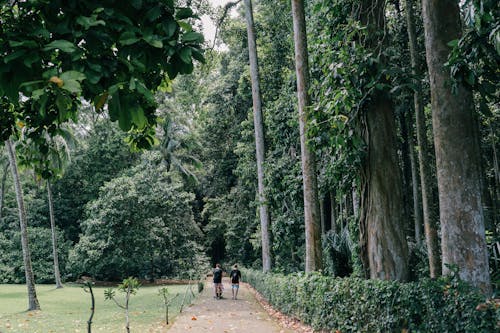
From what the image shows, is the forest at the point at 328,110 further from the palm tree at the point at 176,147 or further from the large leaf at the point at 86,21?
the palm tree at the point at 176,147

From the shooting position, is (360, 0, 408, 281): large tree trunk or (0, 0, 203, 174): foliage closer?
(0, 0, 203, 174): foliage

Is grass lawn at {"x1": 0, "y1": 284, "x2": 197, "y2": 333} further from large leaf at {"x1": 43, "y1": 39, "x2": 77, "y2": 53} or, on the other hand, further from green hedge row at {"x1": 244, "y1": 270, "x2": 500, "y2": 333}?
large leaf at {"x1": 43, "y1": 39, "x2": 77, "y2": 53}

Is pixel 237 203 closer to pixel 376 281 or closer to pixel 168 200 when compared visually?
pixel 168 200

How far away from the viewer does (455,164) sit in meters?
5.87

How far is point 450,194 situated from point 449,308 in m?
1.58

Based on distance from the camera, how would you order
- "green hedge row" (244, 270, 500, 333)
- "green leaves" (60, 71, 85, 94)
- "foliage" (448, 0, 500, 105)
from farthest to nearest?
"green hedge row" (244, 270, 500, 333), "foliage" (448, 0, 500, 105), "green leaves" (60, 71, 85, 94)

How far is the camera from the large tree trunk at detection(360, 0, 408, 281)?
805cm

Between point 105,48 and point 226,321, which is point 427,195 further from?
point 105,48

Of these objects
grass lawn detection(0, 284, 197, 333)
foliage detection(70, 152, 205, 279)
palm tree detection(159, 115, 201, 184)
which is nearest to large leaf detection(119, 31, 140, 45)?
grass lawn detection(0, 284, 197, 333)

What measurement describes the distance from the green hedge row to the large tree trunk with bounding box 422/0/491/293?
53 cm

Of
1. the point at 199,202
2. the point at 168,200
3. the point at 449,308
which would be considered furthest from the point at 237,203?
the point at 449,308

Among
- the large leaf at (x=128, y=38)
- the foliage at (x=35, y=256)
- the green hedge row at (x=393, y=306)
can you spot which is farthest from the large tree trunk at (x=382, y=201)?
the foliage at (x=35, y=256)

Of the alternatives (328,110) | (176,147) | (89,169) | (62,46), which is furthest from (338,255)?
(89,169)

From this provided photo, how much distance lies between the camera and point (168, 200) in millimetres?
35000
